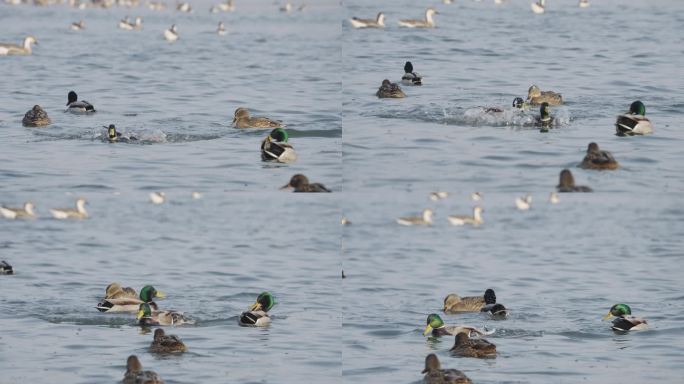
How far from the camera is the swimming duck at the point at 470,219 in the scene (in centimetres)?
2619

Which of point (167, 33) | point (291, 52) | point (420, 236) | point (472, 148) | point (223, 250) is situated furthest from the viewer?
point (167, 33)

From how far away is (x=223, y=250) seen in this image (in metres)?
22.8

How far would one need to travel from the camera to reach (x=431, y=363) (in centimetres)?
1453

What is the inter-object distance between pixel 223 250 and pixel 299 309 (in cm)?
483

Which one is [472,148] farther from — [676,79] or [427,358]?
[676,79]

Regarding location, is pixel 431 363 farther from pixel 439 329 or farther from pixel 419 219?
pixel 419 219

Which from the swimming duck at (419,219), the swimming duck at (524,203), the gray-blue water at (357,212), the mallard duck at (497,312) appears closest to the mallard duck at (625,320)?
the gray-blue water at (357,212)

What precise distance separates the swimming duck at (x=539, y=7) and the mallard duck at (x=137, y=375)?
79.6ft

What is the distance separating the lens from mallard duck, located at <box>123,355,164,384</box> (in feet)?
44.3

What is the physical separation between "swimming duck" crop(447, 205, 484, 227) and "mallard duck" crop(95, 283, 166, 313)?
8.71 m

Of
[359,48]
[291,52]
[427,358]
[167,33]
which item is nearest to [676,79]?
[359,48]

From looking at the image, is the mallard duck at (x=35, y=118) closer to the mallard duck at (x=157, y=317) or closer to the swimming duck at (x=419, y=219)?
the mallard duck at (x=157, y=317)

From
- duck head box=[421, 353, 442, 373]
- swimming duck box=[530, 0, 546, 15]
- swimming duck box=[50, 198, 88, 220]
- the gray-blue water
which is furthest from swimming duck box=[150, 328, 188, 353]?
swimming duck box=[530, 0, 546, 15]

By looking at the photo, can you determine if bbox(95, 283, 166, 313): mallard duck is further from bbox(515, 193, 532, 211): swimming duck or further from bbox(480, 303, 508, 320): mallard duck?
bbox(515, 193, 532, 211): swimming duck
